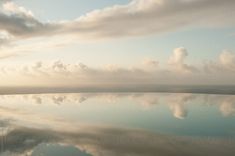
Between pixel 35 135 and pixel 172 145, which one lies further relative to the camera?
pixel 35 135

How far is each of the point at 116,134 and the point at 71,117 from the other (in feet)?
49.2

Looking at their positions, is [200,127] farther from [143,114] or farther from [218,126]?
[143,114]

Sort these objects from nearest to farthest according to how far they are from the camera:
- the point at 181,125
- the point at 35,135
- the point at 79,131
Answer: the point at 35,135 → the point at 79,131 → the point at 181,125

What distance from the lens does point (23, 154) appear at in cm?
2397

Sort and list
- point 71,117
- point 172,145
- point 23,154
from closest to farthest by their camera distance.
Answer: point 23,154 → point 172,145 → point 71,117

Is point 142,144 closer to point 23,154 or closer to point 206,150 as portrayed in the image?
point 206,150

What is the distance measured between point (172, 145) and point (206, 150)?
10.3ft

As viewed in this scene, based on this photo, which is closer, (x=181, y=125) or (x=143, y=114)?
(x=181, y=125)

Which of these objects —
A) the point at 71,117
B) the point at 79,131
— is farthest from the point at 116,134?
the point at 71,117

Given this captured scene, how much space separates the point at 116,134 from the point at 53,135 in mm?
6192

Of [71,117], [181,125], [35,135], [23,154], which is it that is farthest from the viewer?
[71,117]

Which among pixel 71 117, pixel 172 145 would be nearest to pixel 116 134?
pixel 172 145

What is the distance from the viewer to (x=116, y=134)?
31.5 m

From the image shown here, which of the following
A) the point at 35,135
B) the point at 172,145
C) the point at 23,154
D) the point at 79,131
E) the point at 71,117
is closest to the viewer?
the point at 23,154
